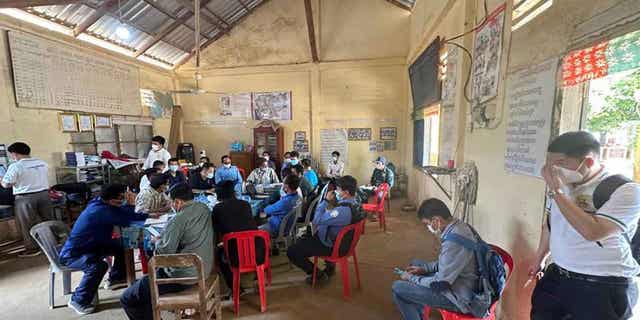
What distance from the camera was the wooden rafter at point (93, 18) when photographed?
5031 millimetres

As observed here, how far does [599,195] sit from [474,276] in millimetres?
786

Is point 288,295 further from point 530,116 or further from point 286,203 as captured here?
point 530,116

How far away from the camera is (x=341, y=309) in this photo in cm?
250

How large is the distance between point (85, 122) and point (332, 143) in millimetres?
5724

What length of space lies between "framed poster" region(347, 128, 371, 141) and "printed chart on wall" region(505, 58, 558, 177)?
537 cm

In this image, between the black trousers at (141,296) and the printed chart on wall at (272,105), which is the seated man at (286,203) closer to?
the black trousers at (141,296)

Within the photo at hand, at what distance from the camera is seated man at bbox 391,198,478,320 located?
161 centimetres

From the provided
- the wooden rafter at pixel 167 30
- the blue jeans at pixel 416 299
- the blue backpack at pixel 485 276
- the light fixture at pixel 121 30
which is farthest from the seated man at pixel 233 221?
the wooden rafter at pixel 167 30

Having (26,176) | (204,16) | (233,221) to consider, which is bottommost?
(233,221)

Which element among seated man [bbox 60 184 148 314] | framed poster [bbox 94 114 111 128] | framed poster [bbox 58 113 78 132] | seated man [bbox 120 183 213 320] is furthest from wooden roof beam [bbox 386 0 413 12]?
framed poster [bbox 58 113 78 132]

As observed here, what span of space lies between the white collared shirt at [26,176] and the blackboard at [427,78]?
20.1 ft

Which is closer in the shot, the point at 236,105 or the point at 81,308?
the point at 81,308

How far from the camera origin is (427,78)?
490 cm

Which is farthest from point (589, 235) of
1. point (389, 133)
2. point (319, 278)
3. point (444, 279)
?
Answer: point (389, 133)
